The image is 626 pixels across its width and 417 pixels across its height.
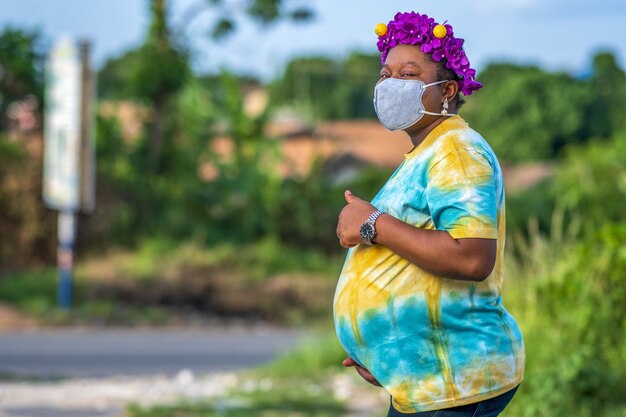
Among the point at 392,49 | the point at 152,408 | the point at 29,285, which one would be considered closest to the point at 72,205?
the point at 29,285

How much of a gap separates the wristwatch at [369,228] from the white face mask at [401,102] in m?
0.28

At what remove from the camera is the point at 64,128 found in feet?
56.8

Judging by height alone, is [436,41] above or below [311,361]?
above

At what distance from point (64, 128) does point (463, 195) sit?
15.0 m

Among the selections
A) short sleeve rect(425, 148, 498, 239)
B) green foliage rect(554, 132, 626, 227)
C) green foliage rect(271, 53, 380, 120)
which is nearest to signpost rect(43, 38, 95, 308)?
green foliage rect(554, 132, 626, 227)

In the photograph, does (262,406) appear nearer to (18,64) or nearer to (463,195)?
(463,195)

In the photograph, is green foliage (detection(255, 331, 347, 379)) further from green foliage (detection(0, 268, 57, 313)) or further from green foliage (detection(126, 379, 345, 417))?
green foliage (detection(0, 268, 57, 313))

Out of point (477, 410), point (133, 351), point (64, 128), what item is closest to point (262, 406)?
point (477, 410)

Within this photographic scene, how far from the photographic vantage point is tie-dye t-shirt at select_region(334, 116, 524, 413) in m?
2.98

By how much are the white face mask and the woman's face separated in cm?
2

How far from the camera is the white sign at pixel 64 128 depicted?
17141 millimetres

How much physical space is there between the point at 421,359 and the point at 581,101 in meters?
47.8

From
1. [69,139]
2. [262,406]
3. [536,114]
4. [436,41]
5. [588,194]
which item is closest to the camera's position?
[436,41]

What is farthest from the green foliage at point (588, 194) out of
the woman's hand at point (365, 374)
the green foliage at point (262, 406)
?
the woman's hand at point (365, 374)
